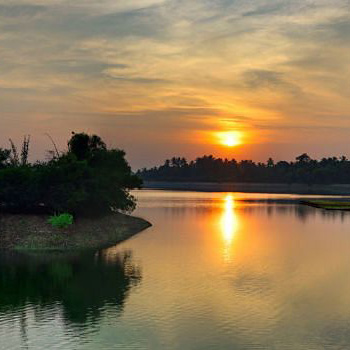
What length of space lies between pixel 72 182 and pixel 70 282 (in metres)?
31.5

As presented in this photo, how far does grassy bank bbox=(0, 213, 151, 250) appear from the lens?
6438 centimetres

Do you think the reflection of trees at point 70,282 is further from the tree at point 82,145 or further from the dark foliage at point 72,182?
the tree at point 82,145

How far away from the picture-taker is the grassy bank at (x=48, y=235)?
6438cm

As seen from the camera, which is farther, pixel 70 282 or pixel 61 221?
pixel 61 221

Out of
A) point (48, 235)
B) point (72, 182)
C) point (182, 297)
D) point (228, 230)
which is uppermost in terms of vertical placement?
point (72, 182)

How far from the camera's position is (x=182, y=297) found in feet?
128

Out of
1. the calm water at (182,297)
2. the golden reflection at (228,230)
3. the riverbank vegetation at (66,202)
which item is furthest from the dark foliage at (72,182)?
the golden reflection at (228,230)

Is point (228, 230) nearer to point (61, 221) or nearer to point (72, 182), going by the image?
point (72, 182)

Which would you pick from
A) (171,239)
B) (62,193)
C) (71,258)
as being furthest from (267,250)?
(62,193)

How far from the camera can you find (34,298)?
3978 cm

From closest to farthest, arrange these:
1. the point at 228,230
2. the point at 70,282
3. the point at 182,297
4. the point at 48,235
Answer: the point at 182,297
the point at 70,282
the point at 48,235
the point at 228,230

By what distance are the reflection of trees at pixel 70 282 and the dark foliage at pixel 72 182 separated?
13.5 metres

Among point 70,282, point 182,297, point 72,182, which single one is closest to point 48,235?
point 72,182

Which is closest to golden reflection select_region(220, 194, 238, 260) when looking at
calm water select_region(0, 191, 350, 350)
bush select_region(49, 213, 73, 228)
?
calm water select_region(0, 191, 350, 350)
